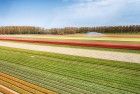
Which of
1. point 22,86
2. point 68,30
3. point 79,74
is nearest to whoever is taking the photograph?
point 22,86

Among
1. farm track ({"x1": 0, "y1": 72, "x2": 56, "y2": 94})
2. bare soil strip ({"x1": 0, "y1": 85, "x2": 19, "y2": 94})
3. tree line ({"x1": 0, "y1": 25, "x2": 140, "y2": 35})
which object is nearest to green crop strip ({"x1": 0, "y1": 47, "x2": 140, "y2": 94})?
farm track ({"x1": 0, "y1": 72, "x2": 56, "y2": 94})

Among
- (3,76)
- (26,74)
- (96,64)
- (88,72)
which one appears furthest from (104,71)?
(3,76)

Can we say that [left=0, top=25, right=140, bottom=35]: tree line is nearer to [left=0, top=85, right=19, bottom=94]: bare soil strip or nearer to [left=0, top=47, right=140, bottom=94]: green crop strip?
[left=0, top=47, right=140, bottom=94]: green crop strip

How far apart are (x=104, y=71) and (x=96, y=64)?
5.75ft

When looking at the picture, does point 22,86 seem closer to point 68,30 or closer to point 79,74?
point 79,74

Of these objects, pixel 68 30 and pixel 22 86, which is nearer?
pixel 22 86

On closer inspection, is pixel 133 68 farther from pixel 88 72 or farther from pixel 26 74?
pixel 26 74

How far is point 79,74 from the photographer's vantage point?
39.5 ft

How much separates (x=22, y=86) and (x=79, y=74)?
9.07 feet

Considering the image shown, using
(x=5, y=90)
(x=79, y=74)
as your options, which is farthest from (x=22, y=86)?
(x=79, y=74)

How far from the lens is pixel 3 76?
13.1 metres

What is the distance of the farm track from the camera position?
9.76m

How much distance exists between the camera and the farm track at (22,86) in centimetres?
976

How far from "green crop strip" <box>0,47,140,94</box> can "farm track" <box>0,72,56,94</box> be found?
359mm
